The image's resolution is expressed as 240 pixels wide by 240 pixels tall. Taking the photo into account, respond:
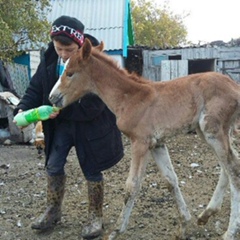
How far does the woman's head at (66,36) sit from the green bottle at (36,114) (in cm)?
52

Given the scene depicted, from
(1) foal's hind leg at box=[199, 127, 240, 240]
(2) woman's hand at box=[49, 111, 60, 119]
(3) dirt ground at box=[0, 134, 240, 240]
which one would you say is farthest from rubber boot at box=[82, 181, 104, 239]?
(1) foal's hind leg at box=[199, 127, 240, 240]

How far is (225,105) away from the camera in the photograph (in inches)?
144

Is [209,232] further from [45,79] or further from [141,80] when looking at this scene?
[45,79]

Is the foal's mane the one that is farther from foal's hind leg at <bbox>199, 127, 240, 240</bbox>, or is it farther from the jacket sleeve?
foal's hind leg at <bbox>199, 127, 240, 240</bbox>

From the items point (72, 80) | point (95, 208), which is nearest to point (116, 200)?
point (95, 208)

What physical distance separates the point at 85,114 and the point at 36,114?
486mm

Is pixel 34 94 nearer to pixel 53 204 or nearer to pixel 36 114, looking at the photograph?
pixel 36 114

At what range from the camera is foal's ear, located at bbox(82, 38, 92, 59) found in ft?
12.0

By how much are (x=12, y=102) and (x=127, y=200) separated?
270 inches

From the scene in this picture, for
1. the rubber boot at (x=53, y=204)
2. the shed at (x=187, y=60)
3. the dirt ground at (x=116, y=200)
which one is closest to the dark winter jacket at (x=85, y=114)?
the rubber boot at (x=53, y=204)

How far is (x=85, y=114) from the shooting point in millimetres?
4113

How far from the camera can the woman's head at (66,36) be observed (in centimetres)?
383

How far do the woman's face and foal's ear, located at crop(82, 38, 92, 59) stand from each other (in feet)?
0.75

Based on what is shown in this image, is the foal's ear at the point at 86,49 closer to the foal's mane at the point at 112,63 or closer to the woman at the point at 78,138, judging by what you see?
the foal's mane at the point at 112,63
